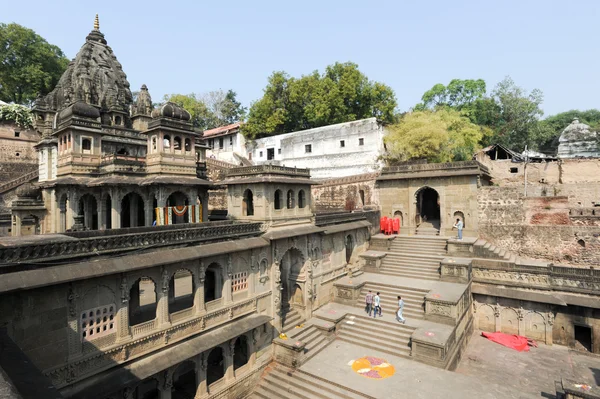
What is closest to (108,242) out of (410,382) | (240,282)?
(240,282)

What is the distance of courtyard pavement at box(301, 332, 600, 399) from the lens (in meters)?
12.8

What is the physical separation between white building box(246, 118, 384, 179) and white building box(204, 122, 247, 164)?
218 inches

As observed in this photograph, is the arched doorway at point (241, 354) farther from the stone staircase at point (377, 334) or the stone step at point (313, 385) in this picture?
the stone staircase at point (377, 334)

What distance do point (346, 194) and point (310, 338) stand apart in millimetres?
18459

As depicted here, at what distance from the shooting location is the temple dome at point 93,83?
2805cm

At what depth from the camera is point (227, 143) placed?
4800 centimetres

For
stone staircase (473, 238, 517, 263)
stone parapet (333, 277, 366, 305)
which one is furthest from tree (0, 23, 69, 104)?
stone staircase (473, 238, 517, 263)

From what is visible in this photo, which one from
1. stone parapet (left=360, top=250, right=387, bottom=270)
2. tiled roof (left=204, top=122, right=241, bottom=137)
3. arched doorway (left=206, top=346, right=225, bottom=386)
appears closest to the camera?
arched doorway (left=206, top=346, right=225, bottom=386)

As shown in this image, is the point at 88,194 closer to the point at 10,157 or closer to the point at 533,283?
the point at 10,157

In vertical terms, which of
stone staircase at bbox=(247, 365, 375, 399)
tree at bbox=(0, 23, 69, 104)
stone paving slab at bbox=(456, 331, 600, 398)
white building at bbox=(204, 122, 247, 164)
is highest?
tree at bbox=(0, 23, 69, 104)

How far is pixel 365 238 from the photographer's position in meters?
25.2

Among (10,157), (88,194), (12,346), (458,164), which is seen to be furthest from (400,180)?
(10,157)

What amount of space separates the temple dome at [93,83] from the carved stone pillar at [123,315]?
78.3ft

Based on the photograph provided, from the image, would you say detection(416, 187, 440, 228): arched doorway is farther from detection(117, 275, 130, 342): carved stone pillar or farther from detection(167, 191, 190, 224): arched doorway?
detection(117, 275, 130, 342): carved stone pillar
